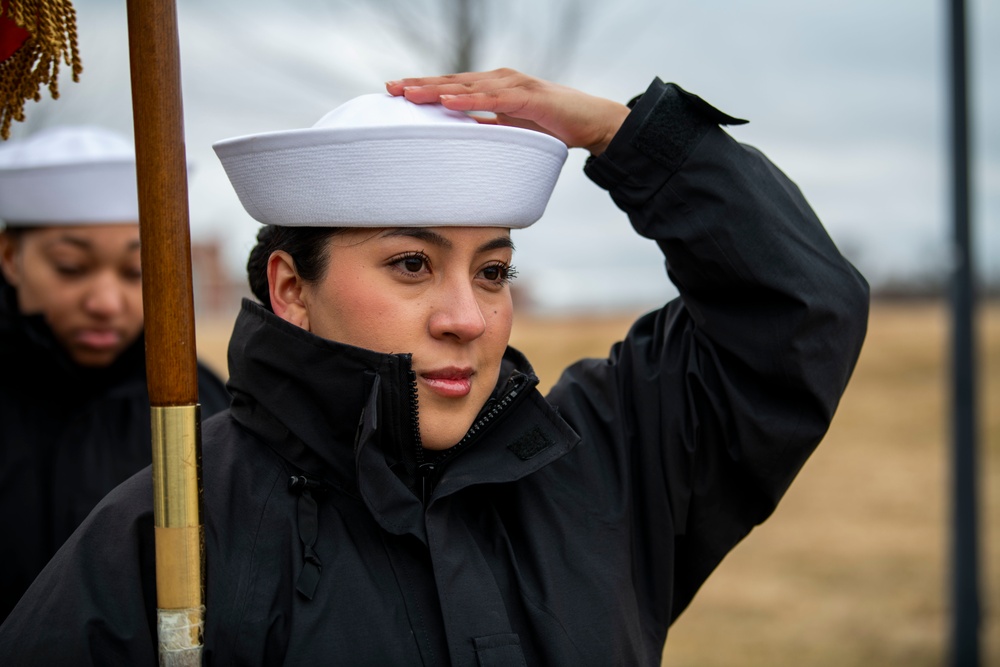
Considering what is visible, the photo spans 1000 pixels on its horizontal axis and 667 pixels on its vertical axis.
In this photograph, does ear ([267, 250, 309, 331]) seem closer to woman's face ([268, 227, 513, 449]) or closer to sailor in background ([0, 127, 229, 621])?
woman's face ([268, 227, 513, 449])

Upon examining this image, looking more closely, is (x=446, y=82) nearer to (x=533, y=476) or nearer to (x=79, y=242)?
(x=533, y=476)

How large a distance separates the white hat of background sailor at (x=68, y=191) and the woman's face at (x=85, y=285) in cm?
4

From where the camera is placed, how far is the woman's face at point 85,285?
3486mm

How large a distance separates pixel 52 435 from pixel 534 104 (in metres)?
1.98

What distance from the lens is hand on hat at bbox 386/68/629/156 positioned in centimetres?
229

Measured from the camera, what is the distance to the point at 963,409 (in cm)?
539

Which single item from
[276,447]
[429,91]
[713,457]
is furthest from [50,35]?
[713,457]

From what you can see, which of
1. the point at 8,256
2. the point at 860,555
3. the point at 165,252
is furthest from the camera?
the point at 860,555

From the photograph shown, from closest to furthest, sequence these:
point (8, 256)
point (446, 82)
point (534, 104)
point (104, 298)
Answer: point (446, 82), point (534, 104), point (104, 298), point (8, 256)

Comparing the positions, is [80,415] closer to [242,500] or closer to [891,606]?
[242,500]

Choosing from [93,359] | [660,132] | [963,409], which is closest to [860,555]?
[963,409]

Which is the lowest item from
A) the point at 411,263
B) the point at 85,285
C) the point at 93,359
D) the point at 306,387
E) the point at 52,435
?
the point at 52,435

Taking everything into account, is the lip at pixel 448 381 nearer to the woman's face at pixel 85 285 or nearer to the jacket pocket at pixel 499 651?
the jacket pocket at pixel 499 651

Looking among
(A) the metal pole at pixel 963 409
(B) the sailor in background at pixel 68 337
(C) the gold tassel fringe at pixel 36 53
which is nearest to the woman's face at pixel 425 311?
(C) the gold tassel fringe at pixel 36 53
